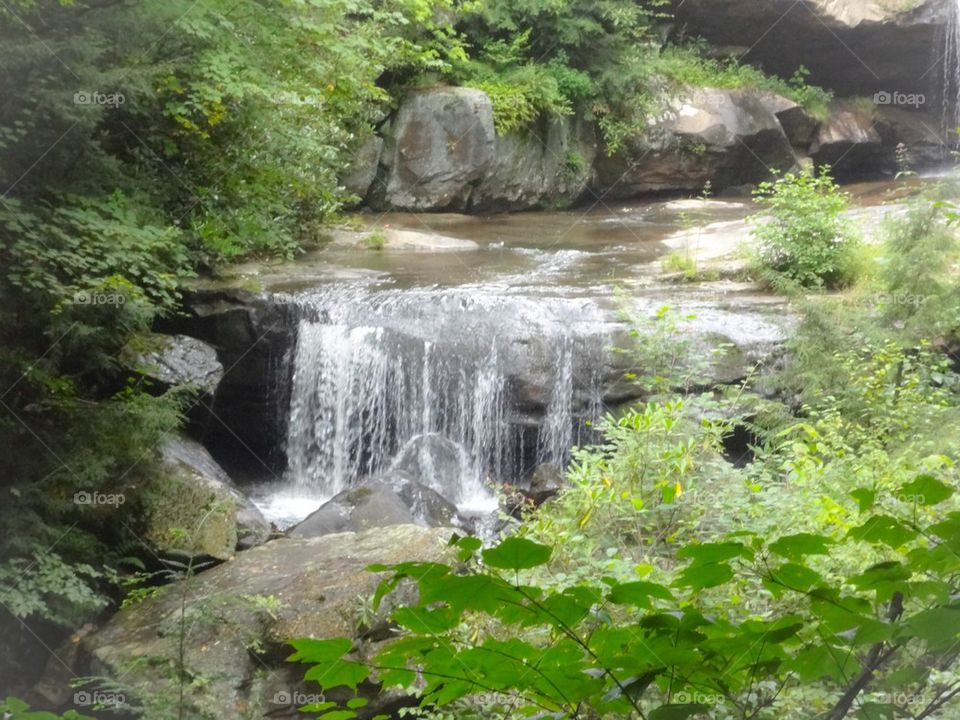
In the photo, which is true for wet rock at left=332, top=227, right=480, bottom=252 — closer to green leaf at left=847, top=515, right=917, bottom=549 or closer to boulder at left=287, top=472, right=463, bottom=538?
boulder at left=287, top=472, right=463, bottom=538

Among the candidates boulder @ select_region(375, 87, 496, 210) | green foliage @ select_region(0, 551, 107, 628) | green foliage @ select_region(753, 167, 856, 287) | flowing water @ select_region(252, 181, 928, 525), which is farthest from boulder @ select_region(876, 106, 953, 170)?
green foliage @ select_region(0, 551, 107, 628)

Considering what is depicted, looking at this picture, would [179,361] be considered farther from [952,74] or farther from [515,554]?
[952,74]

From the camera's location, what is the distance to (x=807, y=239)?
29.3 ft

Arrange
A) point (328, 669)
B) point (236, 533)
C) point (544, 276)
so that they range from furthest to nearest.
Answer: point (544, 276) < point (236, 533) < point (328, 669)

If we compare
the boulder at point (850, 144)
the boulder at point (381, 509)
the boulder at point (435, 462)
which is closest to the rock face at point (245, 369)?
the boulder at point (435, 462)

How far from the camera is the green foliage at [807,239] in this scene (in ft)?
28.9

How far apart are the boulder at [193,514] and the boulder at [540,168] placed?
842 cm

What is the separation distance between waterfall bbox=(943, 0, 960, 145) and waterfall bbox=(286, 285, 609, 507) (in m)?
11.4

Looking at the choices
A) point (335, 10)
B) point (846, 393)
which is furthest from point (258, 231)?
point (846, 393)

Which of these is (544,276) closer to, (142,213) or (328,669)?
(142,213)

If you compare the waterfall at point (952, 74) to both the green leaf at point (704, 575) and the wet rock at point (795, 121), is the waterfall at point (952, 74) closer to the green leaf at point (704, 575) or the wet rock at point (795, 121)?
the wet rock at point (795, 121)

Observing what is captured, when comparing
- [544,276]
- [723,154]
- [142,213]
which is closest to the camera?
[142,213]

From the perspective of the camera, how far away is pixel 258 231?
331 inches

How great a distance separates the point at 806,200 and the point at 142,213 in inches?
239
